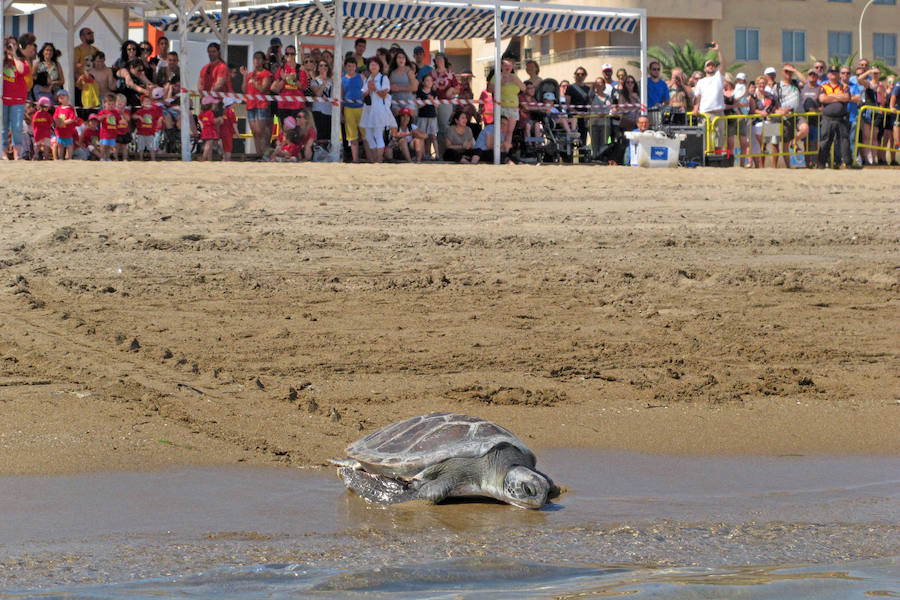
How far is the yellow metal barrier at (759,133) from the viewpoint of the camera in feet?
59.1

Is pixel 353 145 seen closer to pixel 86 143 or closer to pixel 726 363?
pixel 86 143

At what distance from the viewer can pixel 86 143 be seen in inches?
607

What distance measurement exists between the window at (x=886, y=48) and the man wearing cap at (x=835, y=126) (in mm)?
43179

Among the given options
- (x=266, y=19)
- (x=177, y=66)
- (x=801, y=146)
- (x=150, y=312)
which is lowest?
(x=150, y=312)

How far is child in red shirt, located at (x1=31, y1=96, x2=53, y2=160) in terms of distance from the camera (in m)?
14.9

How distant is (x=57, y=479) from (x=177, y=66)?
42.2 ft

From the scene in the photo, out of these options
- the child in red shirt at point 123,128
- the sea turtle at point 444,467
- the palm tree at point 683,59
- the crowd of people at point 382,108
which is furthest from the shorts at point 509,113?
the palm tree at point 683,59

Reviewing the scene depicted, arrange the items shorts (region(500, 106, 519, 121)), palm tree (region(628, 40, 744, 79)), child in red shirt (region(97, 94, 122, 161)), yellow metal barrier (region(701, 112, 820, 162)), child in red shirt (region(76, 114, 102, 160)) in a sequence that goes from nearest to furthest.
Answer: child in red shirt (region(97, 94, 122, 161)) → child in red shirt (region(76, 114, 102, 160)) → shorts (region(500, 106, 519, 121)) → yellow metal barrier (region(701, 112, 820, 162)) → palm tree (region(628, 40, 744, 79))

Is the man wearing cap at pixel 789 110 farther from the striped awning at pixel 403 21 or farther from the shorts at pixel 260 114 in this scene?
the shorts at pixel 260 114

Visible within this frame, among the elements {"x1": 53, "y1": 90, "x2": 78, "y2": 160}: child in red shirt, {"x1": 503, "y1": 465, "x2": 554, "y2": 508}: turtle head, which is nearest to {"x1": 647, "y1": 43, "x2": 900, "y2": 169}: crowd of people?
{"x1": 53, "y1": 90, "x2": 78, "y2": 160}: child in red shirt

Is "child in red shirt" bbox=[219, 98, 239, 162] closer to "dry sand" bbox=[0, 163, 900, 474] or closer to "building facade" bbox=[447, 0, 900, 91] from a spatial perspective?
"dry sand" bbox=[0, 163, 900, 474]

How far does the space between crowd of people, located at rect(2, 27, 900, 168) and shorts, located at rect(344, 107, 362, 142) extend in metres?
0.01

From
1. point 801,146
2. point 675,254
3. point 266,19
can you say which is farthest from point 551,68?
point 675,254

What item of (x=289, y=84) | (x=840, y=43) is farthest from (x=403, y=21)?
(x=840, y=43)
